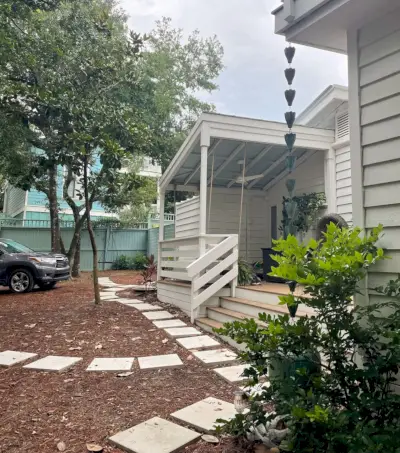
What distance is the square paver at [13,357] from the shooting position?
3383 mm

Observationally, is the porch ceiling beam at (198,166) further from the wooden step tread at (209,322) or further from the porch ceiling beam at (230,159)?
the wooden step tread at (209,322)

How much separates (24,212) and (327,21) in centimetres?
1492

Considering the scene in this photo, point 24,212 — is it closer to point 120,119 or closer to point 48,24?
point 48,24

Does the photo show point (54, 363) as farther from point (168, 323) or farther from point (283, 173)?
point (283, 173)

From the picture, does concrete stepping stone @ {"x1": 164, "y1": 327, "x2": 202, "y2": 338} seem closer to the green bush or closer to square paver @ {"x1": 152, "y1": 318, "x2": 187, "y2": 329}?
square paver @ {"x1": 152, "y1": 318, "x2": 187, "y2": 329}

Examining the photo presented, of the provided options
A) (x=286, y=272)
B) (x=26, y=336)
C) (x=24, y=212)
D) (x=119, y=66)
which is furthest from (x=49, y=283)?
(x=286, y=272)

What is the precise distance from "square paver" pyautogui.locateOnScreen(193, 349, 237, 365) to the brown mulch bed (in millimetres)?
90

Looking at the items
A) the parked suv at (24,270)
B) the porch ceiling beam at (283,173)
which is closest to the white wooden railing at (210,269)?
the porch ceiling beam at (283,173)

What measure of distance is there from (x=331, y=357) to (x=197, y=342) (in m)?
2.64

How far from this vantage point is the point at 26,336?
4.36 meters

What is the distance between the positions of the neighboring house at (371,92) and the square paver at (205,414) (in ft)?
3.98

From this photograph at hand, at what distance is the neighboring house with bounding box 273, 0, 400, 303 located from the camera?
6.38 ft

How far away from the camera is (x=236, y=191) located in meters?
7.84

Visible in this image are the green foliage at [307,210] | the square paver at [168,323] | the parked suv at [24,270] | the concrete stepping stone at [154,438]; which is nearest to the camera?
the concrete stepping stone at [154,438]
